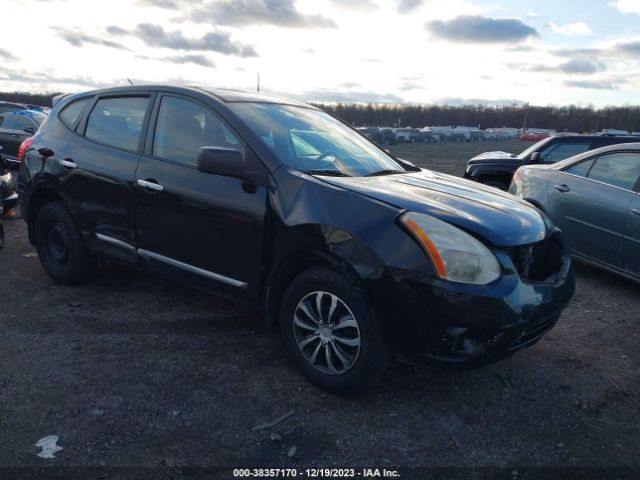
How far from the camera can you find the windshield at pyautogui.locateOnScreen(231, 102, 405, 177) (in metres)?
3.51

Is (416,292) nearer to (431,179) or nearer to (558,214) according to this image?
(431,179)

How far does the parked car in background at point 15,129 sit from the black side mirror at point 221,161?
1046 centimetres

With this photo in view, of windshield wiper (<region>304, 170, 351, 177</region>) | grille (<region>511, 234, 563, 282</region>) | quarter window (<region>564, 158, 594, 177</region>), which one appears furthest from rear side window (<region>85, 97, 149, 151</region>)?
quarter window (<region>564, 158, 594, 177</region>)

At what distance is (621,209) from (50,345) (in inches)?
203

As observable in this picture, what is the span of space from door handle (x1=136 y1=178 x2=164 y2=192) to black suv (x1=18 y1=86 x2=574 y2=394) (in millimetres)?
17

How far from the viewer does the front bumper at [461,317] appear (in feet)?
8.87

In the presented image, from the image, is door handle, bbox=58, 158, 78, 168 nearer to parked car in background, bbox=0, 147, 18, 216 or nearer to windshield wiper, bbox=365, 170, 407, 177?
windshield wiper, bbox=365, 170, 407, 177

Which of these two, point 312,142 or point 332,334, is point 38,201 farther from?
point 332,334

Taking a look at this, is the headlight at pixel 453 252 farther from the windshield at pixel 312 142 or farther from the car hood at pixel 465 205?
the windshield at pixel 312 142

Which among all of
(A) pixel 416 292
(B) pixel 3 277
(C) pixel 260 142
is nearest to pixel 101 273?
(B) pixel 3 277

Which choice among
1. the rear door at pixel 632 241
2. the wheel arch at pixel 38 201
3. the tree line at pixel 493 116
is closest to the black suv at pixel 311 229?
the wheel arch at pixel 38 201

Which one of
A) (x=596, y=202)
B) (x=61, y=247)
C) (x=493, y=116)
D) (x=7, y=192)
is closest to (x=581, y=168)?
(x=596, y=202)

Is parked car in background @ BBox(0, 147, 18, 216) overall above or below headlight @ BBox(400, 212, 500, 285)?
below

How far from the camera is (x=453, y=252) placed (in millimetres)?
2760
